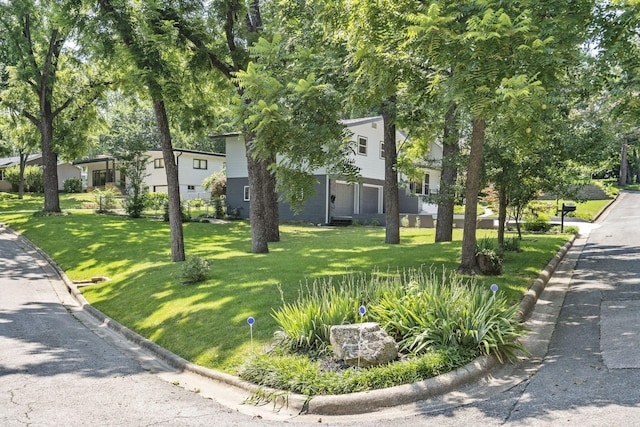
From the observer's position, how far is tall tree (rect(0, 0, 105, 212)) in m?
27.2

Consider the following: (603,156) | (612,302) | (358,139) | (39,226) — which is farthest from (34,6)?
(612,302)

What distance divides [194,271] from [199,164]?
3560cm

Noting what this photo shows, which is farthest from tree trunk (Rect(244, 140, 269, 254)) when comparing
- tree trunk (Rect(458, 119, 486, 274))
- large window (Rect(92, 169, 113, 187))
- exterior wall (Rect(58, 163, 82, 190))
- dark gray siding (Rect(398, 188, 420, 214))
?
exterior wall (Rect(58, 163, 82, 190))

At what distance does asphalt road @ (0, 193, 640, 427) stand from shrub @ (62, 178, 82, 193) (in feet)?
159

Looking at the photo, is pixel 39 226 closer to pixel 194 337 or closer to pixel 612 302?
pixel 194 337

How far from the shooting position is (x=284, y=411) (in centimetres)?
542

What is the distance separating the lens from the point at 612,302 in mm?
8836

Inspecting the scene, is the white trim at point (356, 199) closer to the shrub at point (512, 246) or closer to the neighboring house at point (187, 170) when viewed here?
the neighboring house at point (187, 170)

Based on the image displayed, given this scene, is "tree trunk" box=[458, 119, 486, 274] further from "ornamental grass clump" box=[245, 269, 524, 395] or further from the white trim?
the white trim

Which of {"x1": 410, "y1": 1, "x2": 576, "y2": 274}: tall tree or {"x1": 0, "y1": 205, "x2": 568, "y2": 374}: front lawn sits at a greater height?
{"x1": 410, "y1": 1, "x2": 576, "y2": 274}: tall tree

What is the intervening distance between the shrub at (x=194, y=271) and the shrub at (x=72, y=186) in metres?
48.4

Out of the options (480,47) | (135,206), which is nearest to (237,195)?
(135,206)

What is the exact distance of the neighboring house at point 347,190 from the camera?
29.7 m

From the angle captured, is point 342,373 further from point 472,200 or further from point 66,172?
point 66,172
